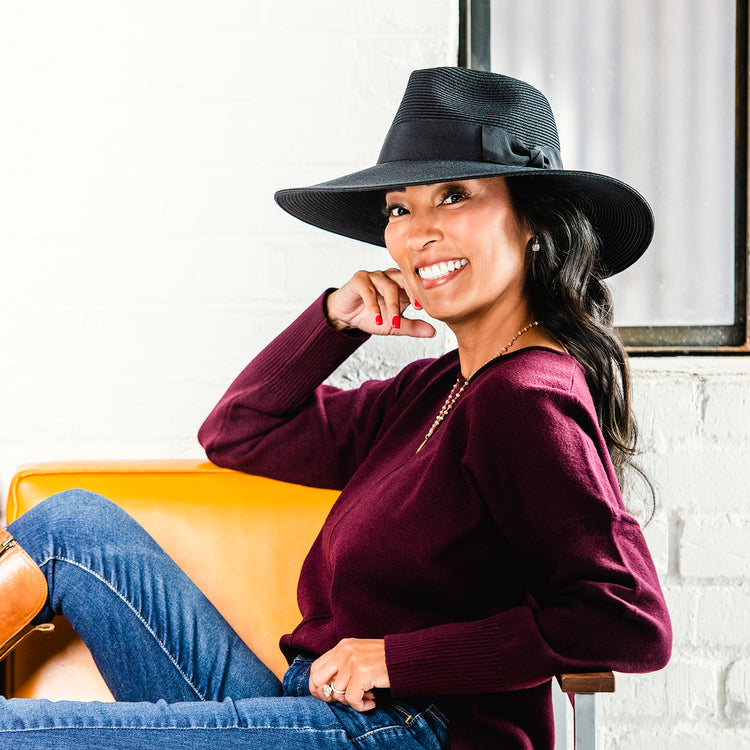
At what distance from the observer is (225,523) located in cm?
143

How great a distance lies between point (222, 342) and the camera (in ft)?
5.46

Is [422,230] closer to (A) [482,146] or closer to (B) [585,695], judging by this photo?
(A) [482,146]

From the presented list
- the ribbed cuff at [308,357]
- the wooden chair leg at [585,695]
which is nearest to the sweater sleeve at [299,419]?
the ribbed cuff at [308,357]

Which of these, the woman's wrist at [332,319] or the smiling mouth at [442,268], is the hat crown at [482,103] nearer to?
the smiling mouth at [442,268]

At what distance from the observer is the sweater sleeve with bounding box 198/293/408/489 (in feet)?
4.87

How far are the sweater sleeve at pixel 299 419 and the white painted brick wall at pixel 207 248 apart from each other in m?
0.17

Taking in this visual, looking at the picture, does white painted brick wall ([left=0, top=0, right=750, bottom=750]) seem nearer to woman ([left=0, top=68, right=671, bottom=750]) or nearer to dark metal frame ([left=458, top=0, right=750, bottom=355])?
dark metal frame ([left=458, top=0, right=750, bottom=355])

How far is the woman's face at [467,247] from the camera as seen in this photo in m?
1.20

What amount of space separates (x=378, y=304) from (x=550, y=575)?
601mm

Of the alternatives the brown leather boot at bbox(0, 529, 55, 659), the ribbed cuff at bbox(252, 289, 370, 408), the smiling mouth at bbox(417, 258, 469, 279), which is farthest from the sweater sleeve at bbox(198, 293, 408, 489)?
the brown leather boot at bbox(0, 529, 55, 659)

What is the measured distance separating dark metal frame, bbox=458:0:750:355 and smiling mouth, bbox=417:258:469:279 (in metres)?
0.66

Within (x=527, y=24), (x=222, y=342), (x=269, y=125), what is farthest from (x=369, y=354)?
(x=527, y=24)

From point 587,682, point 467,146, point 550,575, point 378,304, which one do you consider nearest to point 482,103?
point 467,146

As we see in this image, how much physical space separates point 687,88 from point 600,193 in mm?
683
